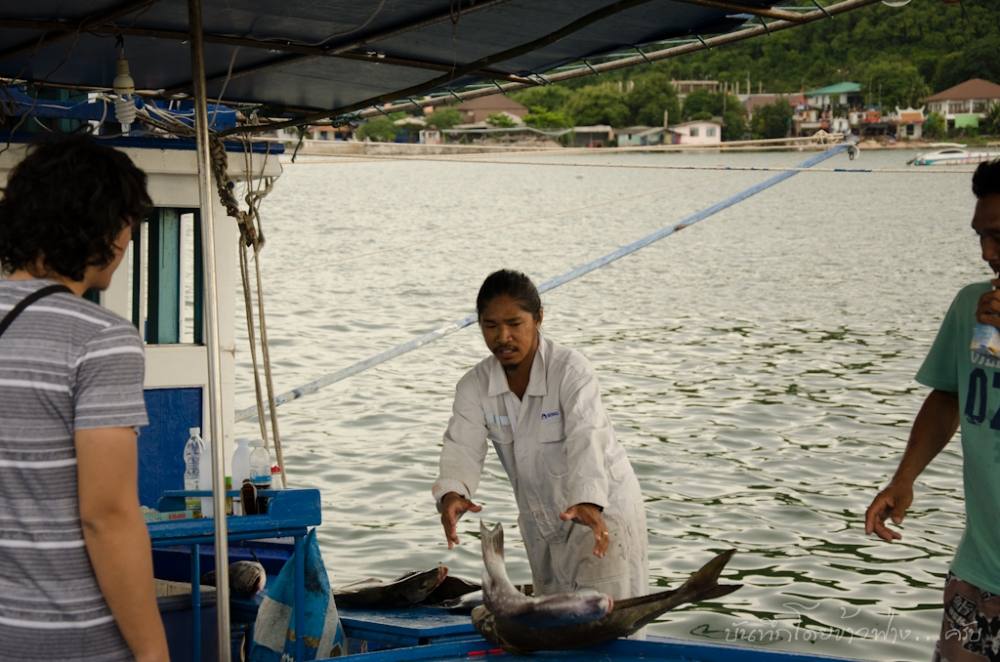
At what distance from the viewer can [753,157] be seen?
71.4 m

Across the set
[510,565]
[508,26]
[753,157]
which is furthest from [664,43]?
[753,157]

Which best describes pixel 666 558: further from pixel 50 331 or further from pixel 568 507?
pixel 50 331

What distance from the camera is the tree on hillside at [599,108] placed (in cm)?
7450

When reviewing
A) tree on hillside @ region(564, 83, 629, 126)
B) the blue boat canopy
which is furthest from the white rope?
tree on hillside @ region(564, 83, 629, 126)

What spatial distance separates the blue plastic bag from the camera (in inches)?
170

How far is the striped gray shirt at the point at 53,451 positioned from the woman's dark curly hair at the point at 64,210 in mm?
63

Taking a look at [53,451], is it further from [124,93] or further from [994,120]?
[994,120]

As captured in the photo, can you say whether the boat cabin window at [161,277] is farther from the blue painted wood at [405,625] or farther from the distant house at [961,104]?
the distant house at [961,104]

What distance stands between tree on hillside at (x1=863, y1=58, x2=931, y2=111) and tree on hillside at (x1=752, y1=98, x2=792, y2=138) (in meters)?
4.56

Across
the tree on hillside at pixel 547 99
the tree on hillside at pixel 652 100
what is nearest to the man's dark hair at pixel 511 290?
the tree on hillside at pixel 652 100

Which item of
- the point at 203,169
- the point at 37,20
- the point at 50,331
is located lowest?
the point at 50,331

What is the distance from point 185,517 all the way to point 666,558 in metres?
7.23

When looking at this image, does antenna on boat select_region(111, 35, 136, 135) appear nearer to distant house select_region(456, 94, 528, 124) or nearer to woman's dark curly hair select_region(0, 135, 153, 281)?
woman's dark curly hair select_region(0, 135, 153, 281)

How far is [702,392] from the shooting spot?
682 inches
